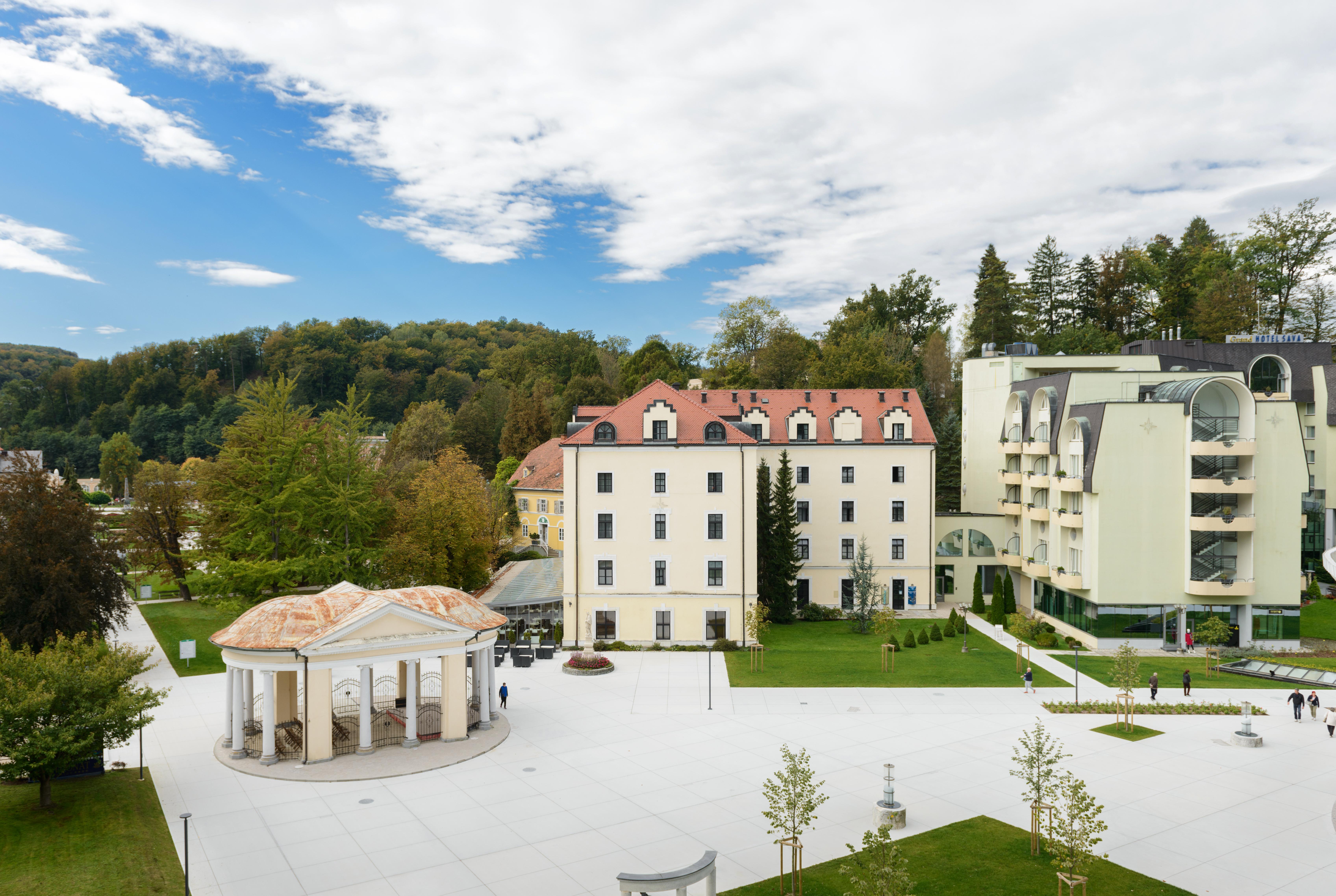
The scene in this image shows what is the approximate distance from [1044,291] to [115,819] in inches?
3373

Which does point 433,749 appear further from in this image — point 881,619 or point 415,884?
point 881,619

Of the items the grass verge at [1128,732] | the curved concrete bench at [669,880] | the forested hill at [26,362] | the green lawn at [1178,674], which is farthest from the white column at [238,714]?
the forested hill at [26,362]

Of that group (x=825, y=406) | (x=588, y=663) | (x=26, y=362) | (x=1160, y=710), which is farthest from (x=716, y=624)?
(x=26, y=362)

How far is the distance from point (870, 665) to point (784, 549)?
1185 cm

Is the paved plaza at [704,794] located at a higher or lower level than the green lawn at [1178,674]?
higher

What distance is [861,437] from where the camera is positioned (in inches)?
2005

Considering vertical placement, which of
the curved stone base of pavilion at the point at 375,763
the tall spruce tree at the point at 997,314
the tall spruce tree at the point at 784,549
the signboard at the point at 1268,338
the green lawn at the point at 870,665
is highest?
the tall spruce tree at the point at 997,314

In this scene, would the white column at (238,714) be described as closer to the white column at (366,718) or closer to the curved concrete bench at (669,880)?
the white column at (366,718)

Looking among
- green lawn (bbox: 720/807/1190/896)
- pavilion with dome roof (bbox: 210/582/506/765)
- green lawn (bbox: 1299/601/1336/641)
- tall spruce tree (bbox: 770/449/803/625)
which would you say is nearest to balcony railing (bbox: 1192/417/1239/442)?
green lawn (bbox: 1299/601/1336/641)

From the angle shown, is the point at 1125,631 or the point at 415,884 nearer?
the point at 415,884

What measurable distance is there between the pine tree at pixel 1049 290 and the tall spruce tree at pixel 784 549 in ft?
153

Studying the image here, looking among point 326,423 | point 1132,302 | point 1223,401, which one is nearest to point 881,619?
point 1223,401

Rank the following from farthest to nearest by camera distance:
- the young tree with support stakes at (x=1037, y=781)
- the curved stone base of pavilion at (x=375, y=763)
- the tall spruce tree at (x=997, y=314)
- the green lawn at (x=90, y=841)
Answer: the tall spruce tree at (x=997, y=314) → the curved stone base of pavilion at (x=375, y=763) → the young tree with support stakes at (x=1037, y=781) → the green lawn at (x=90, y=841)

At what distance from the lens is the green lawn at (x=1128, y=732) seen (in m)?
27.8
